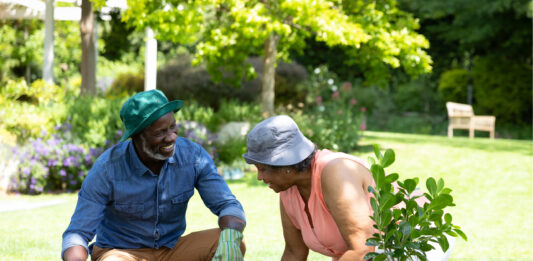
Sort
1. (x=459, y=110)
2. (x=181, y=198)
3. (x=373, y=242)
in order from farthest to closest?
(x=459, y=110), (x=181, y=198), (x=373, y=242)

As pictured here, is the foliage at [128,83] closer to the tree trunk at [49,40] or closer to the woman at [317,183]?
the tree trunk at [49,40]

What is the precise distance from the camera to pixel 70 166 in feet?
32.8

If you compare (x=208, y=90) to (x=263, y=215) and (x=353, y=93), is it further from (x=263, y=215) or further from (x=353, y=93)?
(x=353, y=93)

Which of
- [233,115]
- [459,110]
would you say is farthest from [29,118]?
[459,110]

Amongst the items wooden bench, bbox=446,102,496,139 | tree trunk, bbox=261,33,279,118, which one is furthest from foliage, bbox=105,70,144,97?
wooden bench, bbox=446,102,496,139

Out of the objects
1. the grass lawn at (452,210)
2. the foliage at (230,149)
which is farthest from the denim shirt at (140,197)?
the foliage at (230,149)

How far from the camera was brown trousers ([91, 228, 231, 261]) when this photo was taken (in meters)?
3.56

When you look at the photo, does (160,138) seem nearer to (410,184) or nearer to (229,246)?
(229,246)

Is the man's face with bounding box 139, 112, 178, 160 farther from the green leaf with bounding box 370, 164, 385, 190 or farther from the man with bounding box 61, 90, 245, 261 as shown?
the green leaf with bounding box 370, 164, 385, 190

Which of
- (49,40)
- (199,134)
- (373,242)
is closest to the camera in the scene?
(373,242)

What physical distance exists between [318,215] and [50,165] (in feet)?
25.6

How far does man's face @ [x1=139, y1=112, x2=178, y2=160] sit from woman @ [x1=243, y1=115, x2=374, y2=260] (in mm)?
467

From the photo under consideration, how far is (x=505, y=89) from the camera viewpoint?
76.2ft

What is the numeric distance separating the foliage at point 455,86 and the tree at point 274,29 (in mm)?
13417
